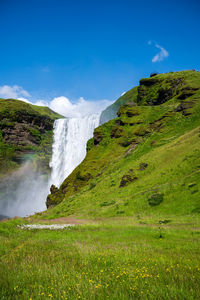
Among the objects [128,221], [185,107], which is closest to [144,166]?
[128,221]

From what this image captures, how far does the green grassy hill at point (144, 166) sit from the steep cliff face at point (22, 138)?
42.2 metres

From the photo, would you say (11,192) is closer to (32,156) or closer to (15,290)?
(32,156)

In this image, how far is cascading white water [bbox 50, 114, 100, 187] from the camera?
240ft

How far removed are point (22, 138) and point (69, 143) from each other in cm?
3162

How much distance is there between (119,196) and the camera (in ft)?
87.2

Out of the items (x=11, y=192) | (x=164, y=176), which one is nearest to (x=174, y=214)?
(x=164, y=176)

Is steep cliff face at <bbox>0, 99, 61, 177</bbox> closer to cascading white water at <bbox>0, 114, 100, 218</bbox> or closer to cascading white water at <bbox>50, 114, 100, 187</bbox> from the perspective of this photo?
cascading white water at <bbox>0, 114, 100, 218</bbox>

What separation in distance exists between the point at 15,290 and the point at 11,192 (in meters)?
82.5

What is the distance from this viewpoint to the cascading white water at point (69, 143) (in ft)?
240

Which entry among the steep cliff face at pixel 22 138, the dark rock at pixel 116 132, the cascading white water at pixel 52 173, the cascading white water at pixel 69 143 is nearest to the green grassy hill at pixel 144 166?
the dark rock at pixel 116 132

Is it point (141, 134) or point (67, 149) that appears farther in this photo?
point (67, 149)

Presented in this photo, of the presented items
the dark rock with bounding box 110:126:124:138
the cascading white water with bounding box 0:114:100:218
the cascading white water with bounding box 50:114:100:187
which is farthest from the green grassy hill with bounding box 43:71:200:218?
the cascading white water with bounding box 0:114:100:218

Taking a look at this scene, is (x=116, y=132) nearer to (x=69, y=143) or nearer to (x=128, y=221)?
(x=69, y=143)

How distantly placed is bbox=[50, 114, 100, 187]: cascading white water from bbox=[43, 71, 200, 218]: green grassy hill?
62.0ft
